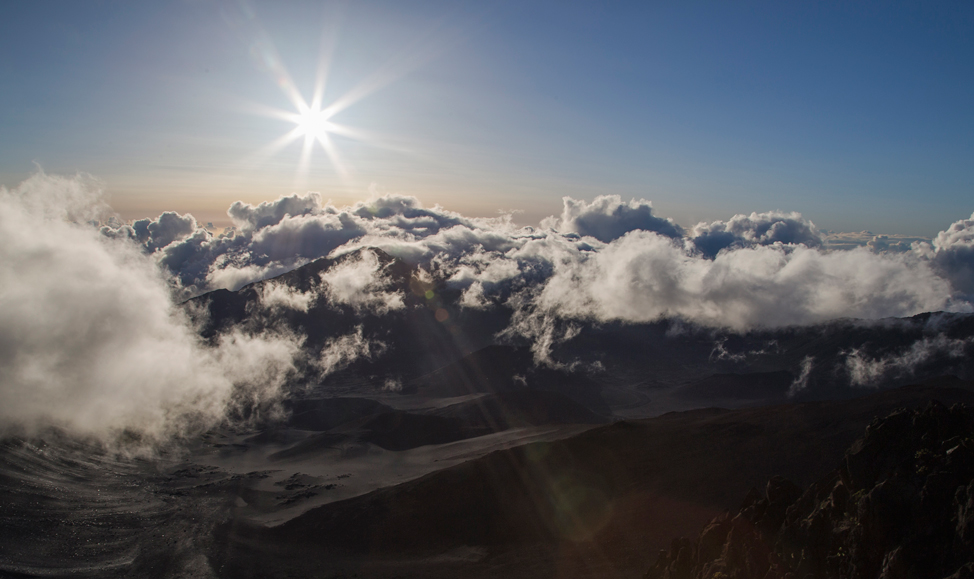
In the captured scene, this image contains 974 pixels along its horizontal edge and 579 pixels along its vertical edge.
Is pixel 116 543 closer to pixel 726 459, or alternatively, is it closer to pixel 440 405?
pixel 726 459

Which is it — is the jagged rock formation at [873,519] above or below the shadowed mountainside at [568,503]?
above

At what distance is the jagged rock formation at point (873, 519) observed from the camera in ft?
56.5

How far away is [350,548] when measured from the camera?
59.2 metres

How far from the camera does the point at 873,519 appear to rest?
1919 centimetres

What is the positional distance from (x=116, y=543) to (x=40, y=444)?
150ft

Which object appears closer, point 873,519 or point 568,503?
point 873,519

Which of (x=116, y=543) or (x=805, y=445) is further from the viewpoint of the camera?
(x=805, y=445)

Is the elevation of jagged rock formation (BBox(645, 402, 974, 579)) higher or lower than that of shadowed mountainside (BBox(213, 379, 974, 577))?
higher

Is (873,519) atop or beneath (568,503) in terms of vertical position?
atop

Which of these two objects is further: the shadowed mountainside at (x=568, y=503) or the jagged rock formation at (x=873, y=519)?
the shadowed mountainside at (x=568, y=503)

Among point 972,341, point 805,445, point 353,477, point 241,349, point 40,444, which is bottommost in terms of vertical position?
point 972,341

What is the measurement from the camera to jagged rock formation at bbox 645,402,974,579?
56.5ft

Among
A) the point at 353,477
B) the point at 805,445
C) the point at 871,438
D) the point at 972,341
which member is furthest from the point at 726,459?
the point at 972,341

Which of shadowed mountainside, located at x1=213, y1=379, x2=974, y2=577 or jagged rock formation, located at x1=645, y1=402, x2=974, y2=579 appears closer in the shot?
jagged rock formation, located at x1=645, y1=402, x2=974, y2=579
